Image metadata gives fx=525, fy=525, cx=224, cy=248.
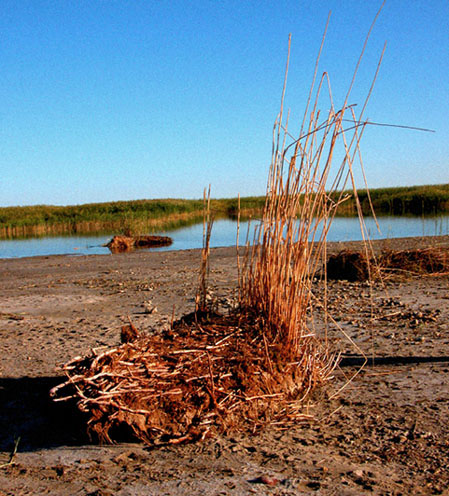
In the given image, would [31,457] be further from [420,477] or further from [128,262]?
[128,262]

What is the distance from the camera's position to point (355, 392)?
3396 mm

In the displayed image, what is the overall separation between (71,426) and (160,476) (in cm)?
80

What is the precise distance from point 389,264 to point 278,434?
5.50 meters

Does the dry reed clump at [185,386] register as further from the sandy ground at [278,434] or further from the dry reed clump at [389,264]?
the dry reed clump at [389,264]

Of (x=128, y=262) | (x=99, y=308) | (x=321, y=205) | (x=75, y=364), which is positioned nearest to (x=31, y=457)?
(x=75, y=364)

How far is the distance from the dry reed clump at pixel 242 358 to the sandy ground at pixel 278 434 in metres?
0.13

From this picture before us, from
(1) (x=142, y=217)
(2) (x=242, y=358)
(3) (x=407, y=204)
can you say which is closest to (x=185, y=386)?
(2) (x=242, y=358)

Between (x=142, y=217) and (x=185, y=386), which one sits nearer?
(x=185, y=386)

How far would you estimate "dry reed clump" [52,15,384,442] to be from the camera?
2732mm

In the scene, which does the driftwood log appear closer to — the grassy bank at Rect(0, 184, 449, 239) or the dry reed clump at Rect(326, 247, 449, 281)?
the grassy bank at Rect(0, 184, 449, 239)

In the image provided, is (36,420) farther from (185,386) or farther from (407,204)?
(407,204)

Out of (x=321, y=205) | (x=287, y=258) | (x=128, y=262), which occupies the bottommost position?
(x=128, y=262)

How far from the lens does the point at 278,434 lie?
281 centimetres

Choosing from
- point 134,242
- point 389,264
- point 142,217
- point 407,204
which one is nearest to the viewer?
point 389,264
